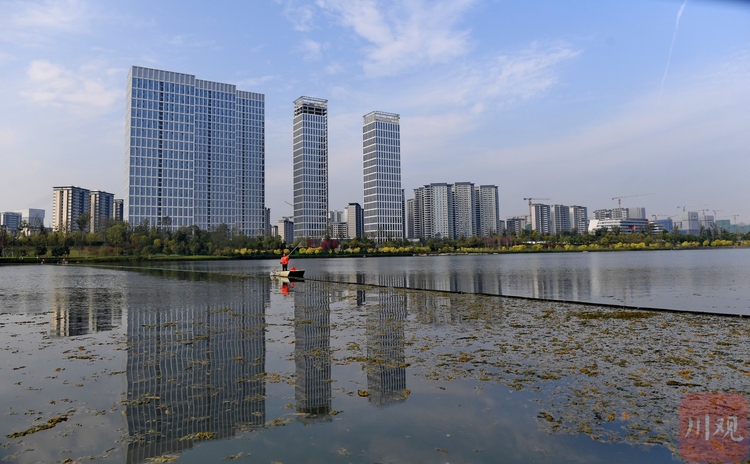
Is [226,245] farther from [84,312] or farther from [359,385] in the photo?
[359,385]

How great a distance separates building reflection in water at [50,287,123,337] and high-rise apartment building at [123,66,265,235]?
127m

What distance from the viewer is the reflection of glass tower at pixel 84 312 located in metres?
15.4

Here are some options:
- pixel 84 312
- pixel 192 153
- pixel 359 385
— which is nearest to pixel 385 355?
pixel 359 385

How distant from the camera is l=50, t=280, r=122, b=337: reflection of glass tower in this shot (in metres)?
15.4

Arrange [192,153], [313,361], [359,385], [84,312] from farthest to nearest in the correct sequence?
1. [192,153]
2. [84,312]
3. [313,361]
4. [359,385]

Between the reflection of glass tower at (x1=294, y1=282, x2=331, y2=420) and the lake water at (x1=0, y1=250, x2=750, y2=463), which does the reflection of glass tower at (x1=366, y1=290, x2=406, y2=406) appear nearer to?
the lake water at (x1=0, y1=250, x2=750, y2=463)

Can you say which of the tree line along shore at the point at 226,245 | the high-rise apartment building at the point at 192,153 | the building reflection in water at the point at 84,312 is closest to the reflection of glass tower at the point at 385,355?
the building reflection in water at the point at 84,312

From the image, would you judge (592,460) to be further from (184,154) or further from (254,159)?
(254,159)

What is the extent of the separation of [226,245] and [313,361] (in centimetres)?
12515

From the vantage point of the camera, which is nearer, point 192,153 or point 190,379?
point 190,379

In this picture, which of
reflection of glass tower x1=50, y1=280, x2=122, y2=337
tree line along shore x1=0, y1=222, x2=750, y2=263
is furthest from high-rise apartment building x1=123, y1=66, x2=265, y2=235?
reflection of glass tower x1=50, y1=280, x2=122, y2=337

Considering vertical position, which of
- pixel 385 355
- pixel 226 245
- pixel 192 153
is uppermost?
pixel 192 153

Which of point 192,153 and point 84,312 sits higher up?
point 192,153

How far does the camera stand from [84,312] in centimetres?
1955
